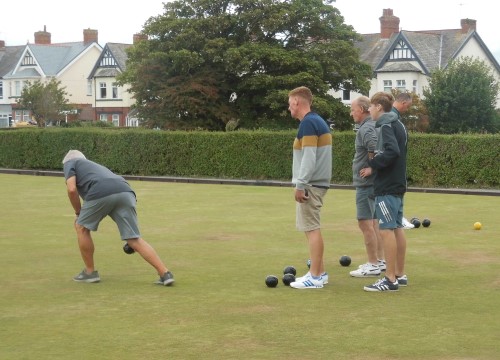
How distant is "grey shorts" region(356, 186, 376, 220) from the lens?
27.9ft

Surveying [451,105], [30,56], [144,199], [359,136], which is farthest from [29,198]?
[30,56]

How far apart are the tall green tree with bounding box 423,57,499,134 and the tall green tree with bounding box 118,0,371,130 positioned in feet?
28.8

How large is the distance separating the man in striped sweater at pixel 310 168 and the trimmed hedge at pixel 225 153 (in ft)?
48.1

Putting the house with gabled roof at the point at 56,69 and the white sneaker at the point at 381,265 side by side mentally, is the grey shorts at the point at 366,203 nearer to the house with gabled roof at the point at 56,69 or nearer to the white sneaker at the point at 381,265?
the white sneaker at the point at 381,265

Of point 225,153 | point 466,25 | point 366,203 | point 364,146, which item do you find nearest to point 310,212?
point 366,203

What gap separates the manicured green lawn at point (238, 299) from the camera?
230 inches

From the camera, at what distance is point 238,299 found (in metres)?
7.46

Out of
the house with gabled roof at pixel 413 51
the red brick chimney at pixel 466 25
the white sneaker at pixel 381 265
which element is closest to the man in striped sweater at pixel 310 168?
the white sneaker at pixel 381 265

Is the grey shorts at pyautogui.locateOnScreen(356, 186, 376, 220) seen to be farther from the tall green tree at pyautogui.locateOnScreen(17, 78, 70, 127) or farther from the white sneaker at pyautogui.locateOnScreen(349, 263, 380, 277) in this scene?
the tall green tree at pyautogui.locateOnScreen(17, 78, 70, 127)

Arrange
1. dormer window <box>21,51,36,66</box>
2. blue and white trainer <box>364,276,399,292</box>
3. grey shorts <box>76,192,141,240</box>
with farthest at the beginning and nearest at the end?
dormer window <box>21,51,36,66</box>
grey shorts <box>76,192,141,240</box>
blue and white trainer <box>364,276,399,292</box>

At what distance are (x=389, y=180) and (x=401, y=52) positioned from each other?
5152 centimetres

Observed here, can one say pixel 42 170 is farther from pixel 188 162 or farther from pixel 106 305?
pixel 106 305

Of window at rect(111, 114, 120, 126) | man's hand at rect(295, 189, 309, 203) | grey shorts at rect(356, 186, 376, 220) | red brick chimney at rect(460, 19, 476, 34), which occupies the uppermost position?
red brick chimney at rect(460, 19, 476, 34)

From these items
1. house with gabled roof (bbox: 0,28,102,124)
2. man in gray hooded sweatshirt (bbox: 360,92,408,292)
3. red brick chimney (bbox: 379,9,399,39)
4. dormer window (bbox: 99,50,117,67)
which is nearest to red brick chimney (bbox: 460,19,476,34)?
red brick chimney (bbox: 379,9,399,39)
